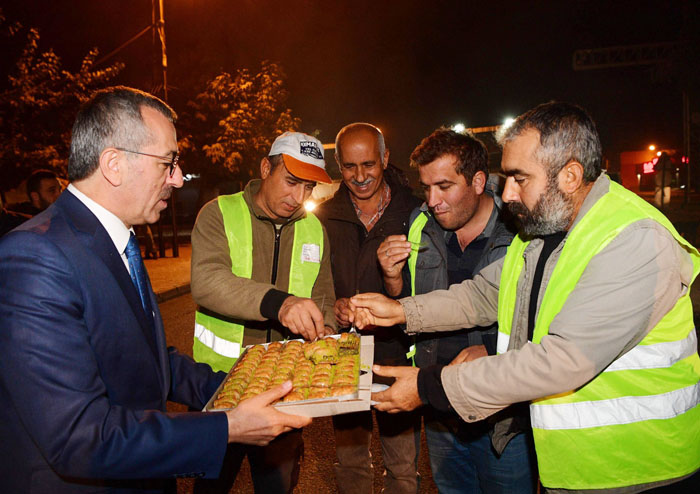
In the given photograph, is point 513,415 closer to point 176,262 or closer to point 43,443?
point 43,443

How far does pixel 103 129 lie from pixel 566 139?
2180mm

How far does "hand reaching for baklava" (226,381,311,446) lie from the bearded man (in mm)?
863

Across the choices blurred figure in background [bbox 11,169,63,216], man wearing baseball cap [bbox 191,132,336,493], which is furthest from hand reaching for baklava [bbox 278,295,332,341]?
blurred figure in background [bbox 11,169,63,216]

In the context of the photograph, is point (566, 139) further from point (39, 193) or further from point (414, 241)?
point (39, 193)

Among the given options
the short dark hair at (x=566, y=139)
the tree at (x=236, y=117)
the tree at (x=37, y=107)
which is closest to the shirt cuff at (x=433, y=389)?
the short dark hair at (x=566, y=139)

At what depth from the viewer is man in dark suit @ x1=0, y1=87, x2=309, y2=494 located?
1649 millimetres

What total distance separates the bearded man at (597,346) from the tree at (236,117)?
21377 mm

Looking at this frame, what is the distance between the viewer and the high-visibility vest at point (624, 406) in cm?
207

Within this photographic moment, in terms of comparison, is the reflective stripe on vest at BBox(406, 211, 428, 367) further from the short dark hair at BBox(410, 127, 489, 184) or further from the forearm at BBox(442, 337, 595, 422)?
the forearm at BBox(442, 337, 595, 422)

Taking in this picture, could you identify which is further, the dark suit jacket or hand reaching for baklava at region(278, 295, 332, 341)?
hand reaching for baklava at region(278, 295, 332, 341)

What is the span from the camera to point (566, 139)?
233 centimetres

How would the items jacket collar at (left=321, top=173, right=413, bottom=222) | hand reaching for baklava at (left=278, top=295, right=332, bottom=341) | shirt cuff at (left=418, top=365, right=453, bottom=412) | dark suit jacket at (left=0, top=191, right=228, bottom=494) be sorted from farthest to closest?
jacket collar at (left=321, top=173, right=413, bottom=222) < hand reaching for baklava at (left=278, top=295, right=332, bottom=341) < shirt cuff at (left=418, top=365, right=453, bottom=412) < dark suit jacket at (left=0, top=191, right=228, bottom=494)

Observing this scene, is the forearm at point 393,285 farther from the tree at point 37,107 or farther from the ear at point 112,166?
the tree at point 37,107

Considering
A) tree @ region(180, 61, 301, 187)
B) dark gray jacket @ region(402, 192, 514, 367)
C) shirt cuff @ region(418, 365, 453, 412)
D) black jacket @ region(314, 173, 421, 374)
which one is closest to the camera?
shirt cuff @ region(418, 365, 453, 412)
